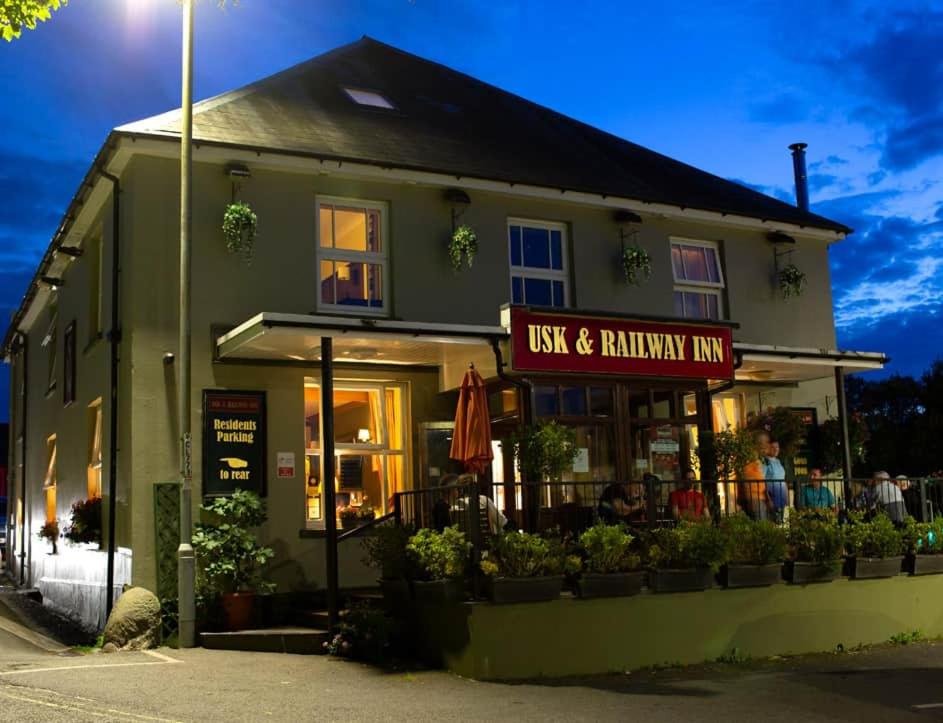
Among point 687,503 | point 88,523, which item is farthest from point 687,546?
point 88,523

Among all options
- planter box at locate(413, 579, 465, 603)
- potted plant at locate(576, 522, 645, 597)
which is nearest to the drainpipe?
planter box at locate(413, 579, 465, 603)

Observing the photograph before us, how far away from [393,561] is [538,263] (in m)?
6.21

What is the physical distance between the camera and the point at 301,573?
1336 cm

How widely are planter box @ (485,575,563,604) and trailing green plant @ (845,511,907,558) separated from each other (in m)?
4.22

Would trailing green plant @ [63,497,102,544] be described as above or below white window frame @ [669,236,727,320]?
below

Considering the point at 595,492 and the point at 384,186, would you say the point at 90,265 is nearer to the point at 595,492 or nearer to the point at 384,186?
the point at 384,186

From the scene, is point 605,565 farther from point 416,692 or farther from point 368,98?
point 368,98

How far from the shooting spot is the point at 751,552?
11.7 meters

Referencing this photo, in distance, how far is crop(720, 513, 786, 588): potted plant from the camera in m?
11.5

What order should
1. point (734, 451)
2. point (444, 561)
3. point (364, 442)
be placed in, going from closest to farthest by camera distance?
point (444, 561)
point (734, 451)
point (364, 442)

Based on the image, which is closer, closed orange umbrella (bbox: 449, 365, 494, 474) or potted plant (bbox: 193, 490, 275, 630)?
closed orange umbrella (bbox: 449, 365, 494, 474)

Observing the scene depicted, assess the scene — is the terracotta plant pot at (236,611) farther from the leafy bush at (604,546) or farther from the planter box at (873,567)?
the planter box at (873,567)

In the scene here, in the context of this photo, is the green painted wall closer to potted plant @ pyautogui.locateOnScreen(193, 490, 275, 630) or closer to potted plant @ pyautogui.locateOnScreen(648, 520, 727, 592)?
potted plant @ pyautogui.locateOnScreen(648, 520, 727, 592)

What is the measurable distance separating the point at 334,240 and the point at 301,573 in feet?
15.1
